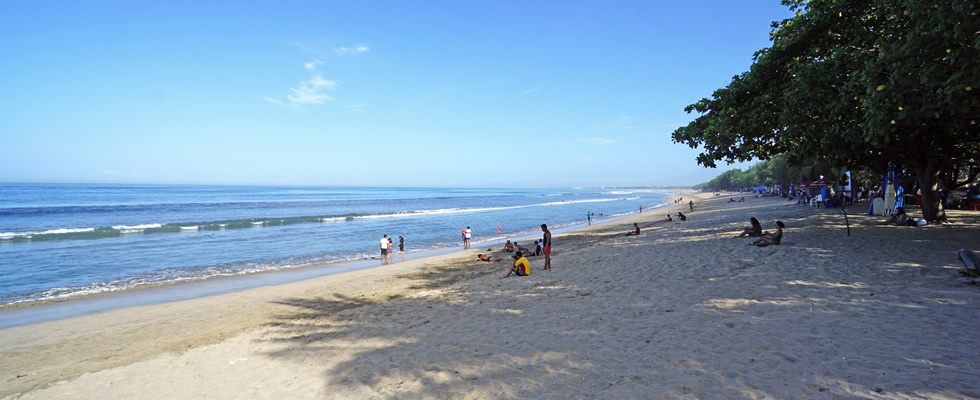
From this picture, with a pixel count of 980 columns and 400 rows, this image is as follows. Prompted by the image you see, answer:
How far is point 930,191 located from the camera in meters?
15.2

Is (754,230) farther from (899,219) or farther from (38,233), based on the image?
(38,233)

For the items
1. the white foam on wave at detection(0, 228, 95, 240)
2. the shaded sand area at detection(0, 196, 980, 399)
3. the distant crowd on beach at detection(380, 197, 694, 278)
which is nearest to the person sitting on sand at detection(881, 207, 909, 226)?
the shaded sand area at detection(0, 196, 980, 399)

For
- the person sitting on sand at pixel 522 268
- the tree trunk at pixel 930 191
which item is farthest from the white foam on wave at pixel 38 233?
the tree trunk at pixel 930 191

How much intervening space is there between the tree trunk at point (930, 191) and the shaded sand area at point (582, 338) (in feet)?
11.9

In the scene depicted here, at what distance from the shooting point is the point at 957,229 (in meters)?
13.3

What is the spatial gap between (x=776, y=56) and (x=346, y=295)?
1546cm

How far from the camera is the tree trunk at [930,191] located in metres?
14.8

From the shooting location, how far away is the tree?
704cm

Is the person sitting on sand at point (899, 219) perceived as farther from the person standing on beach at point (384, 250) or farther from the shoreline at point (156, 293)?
the shoreline at point (156, 293)

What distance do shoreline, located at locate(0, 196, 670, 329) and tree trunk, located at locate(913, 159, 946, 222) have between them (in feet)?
69.5

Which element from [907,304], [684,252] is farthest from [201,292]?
[907,304]

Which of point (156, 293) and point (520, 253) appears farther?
point (156, 293)

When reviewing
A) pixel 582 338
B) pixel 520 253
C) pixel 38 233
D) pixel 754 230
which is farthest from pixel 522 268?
pixel 38 233

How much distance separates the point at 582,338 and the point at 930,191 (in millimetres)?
17346
